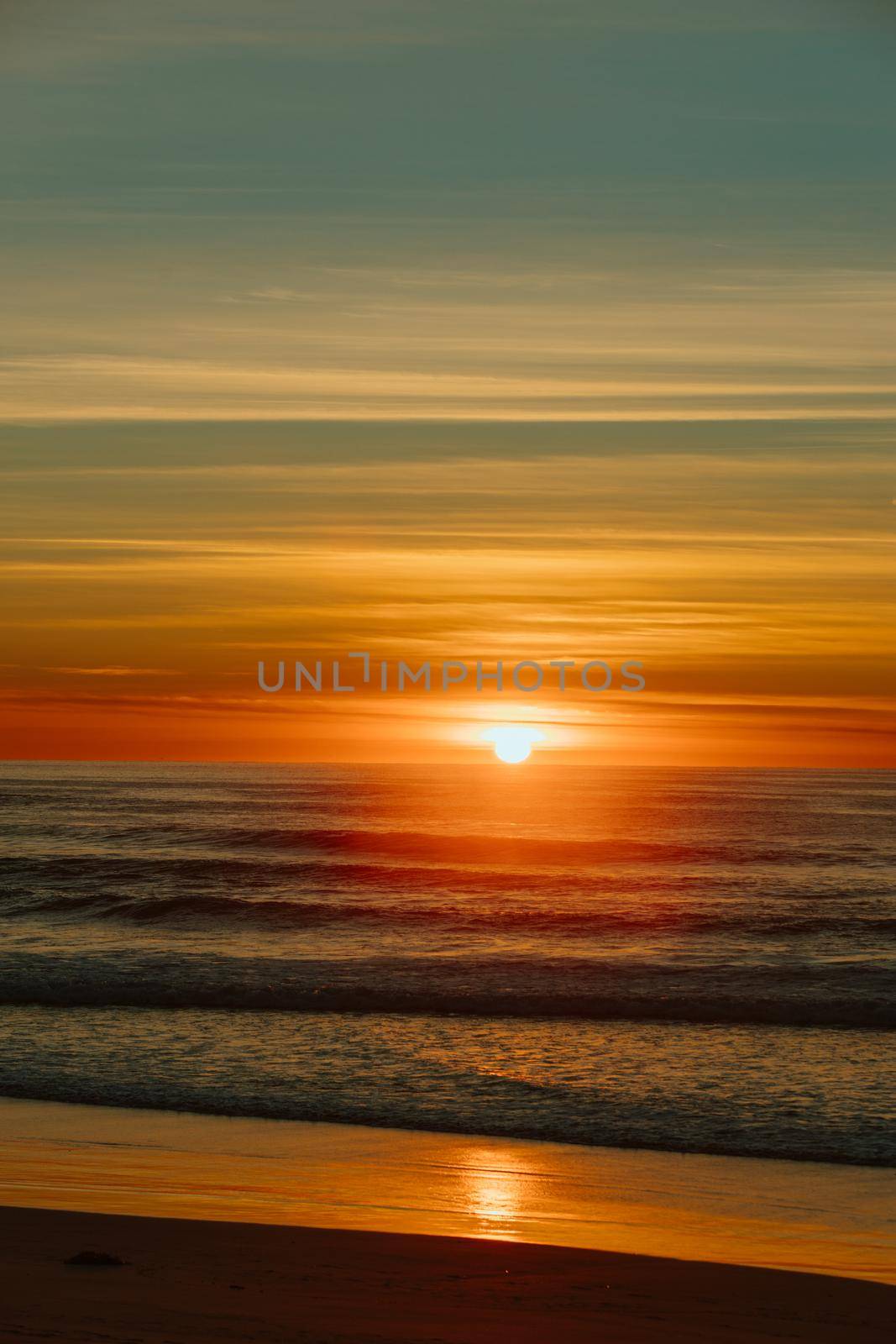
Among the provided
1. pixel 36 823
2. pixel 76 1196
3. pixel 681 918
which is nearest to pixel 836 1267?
pixel 76 1196

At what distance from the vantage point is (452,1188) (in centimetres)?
959

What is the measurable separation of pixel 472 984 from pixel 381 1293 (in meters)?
12.6

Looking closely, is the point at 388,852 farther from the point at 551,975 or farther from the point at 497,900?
the point at 551,975

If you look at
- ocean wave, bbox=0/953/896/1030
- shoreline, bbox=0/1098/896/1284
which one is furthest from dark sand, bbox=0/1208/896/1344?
ocean wave, bbox=0/953/896/1030

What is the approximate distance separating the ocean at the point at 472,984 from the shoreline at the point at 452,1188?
19.6 inches

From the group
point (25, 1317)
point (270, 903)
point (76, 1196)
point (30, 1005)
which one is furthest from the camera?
point (270, 903)

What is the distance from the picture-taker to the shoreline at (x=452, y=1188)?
847cm

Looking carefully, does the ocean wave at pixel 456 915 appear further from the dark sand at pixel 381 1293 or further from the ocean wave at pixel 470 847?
the dark sand at pixel 381 1293

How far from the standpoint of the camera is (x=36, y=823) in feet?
196

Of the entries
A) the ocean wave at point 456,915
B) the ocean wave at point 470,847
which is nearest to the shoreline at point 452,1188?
the ocean wave at point 456,915

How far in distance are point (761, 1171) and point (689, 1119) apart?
1.43 m

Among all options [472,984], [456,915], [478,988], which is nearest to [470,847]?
[456,915]

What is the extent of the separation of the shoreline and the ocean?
498 millimetres

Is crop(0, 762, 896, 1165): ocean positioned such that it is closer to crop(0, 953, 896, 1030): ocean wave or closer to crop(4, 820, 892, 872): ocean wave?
crop(0, 953, 896, 1030): ocean wave
